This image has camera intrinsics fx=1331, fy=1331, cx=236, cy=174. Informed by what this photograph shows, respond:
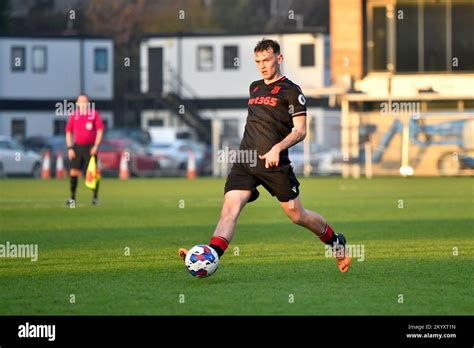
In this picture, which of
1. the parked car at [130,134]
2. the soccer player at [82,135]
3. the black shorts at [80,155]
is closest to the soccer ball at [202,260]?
the soccer player at [82,135]

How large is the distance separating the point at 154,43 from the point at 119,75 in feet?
48.9

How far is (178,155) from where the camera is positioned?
192 feet

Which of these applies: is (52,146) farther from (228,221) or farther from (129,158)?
(228,221)

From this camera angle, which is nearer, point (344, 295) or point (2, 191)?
point (344, 295)

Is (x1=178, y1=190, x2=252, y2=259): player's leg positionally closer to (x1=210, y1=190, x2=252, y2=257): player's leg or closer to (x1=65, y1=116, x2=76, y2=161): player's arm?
(x1=210, y1=190, x2=252, y2=257): player's leg

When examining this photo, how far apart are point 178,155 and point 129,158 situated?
533cm

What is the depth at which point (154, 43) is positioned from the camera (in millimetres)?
78875

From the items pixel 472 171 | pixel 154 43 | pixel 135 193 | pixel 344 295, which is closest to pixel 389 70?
pixel 472 171

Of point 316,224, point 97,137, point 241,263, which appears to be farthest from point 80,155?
point 316,224

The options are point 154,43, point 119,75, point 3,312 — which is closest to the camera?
point 3,312

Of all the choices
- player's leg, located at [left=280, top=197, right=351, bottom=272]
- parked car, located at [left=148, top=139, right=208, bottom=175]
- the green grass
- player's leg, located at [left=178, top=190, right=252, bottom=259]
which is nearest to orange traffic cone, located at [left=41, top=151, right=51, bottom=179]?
parked car, located at [left=148, top=139, right=208, bottom=175]
